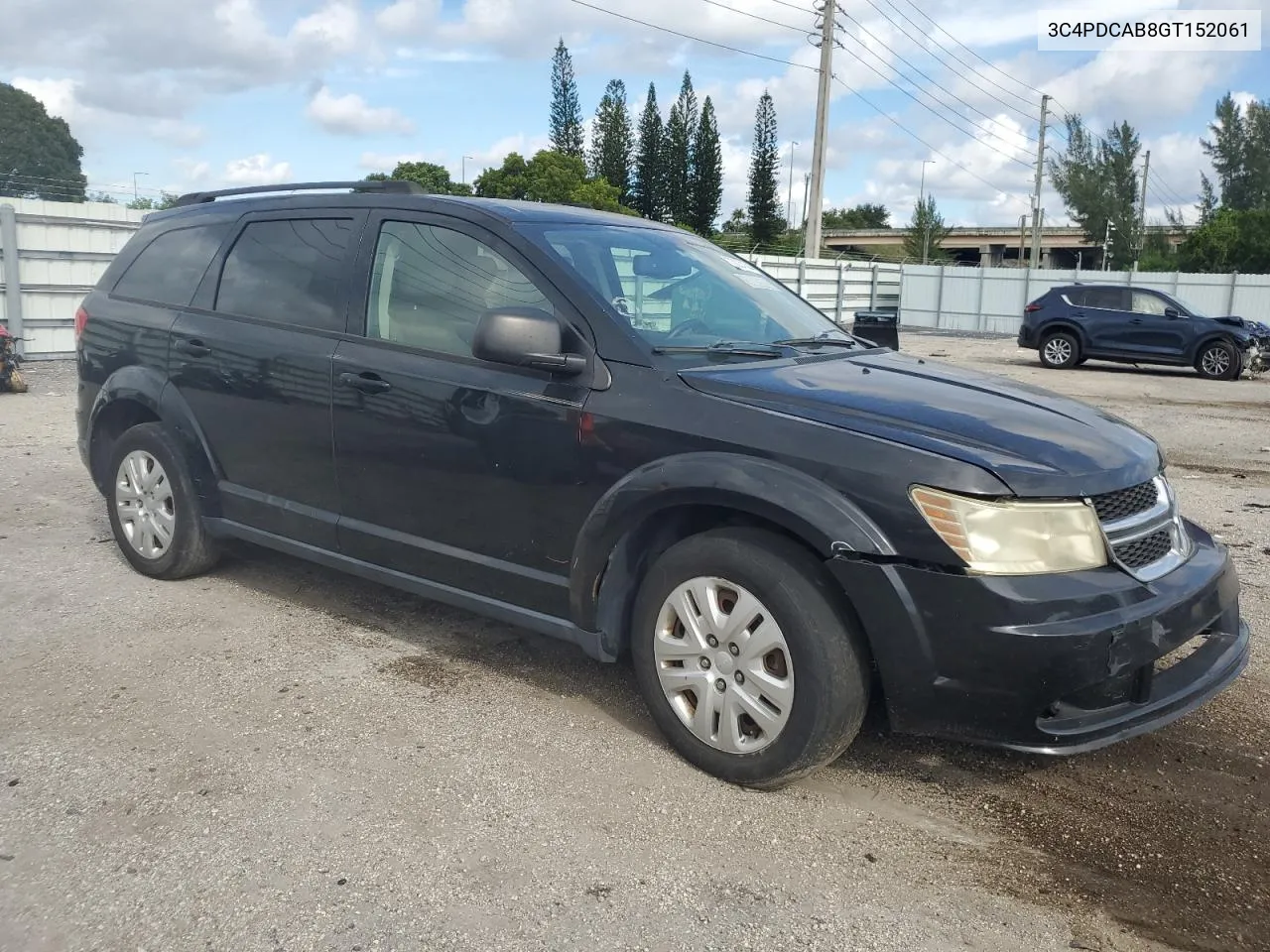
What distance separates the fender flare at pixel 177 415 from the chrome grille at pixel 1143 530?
3.67 metres

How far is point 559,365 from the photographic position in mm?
3566

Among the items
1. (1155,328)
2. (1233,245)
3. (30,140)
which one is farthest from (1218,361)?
(30,140)

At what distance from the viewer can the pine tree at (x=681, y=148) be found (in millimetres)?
78938

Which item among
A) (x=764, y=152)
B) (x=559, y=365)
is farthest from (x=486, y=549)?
(x=764, y=152)

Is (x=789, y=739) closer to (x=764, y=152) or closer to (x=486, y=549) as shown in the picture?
(x=486, y=549)

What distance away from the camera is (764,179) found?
76125mm

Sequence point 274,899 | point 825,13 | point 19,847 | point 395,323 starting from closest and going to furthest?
point 274,899, point 19,847, point 395,323, point 825,13

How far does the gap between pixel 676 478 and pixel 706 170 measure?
7925 centimetres

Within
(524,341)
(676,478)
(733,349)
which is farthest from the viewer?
(733,349)

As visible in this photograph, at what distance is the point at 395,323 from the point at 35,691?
6.18 ft

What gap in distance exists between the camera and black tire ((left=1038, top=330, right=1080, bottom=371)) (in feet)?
64.6

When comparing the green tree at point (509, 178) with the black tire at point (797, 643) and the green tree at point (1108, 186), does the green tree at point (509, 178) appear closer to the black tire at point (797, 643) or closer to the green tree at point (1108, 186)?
the green tree at point (1108, 186)

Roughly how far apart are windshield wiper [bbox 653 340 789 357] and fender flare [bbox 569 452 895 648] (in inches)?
19.6

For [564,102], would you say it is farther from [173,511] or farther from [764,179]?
[173,511]
